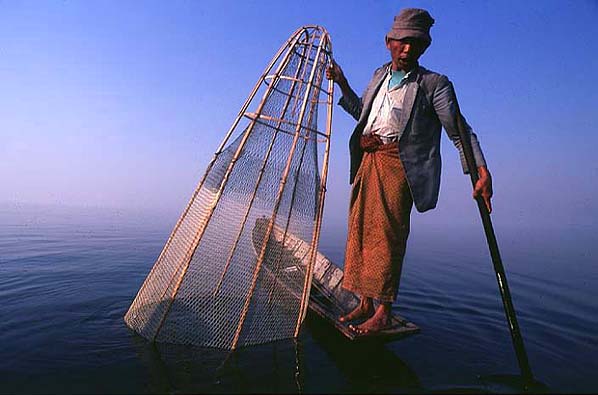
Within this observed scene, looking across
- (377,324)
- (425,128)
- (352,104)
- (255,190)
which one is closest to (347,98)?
(352,104)

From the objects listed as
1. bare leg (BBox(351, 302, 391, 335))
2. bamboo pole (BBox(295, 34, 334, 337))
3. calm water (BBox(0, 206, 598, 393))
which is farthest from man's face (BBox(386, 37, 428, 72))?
calm water (BBox(0, 206, 598, 393))

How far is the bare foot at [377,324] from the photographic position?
286cm

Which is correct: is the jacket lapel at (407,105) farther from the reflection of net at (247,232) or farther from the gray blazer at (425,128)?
the reflection of net at (247,232)

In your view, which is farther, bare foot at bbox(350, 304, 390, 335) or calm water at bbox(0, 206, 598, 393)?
bare foot at bbox(350, 304, 390, 335)

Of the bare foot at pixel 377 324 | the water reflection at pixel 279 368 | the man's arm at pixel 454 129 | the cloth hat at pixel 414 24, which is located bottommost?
the water reflection at pixel 279 368

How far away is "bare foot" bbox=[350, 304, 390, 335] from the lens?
112 inches

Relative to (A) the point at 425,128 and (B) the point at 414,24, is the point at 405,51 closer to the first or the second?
(B) the point at 414,24

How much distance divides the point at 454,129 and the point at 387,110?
22.8 inches

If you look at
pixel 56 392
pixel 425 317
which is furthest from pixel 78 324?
pixel 425 317

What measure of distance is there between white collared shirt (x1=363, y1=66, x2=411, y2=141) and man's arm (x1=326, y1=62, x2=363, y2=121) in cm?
29

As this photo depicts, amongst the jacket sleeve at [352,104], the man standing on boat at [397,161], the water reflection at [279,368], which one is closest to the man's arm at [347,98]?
the jacket sleeve at [352,104]

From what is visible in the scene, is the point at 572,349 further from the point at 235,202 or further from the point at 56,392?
the point at 56,392

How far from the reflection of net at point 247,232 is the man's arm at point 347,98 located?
0.47ft

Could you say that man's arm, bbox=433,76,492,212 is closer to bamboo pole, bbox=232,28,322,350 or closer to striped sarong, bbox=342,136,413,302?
striped sarong, bbox=342,136,413,302
